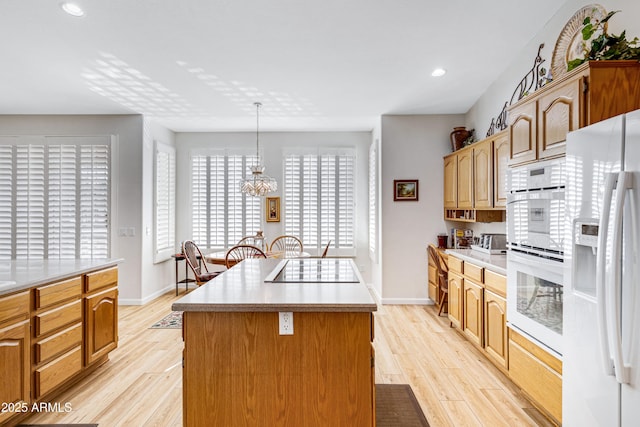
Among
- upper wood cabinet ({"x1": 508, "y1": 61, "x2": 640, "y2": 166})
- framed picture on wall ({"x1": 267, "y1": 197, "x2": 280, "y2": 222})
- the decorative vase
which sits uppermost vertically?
the decorative vase

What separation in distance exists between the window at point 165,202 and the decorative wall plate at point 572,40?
16.5ft

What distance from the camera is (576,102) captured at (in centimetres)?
188

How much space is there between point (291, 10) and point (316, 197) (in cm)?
355

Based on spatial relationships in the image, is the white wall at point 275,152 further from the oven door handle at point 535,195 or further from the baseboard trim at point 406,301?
the oven door handle at point 535,195

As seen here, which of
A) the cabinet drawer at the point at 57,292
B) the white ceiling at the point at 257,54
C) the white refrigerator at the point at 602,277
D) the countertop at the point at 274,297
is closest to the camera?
the white refrigerator at the point at 602,277

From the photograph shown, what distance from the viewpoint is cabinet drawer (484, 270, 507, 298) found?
8.73 feet

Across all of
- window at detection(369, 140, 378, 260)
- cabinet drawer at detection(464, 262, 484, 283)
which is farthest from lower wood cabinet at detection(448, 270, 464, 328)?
window at detection(369, 140, 378, 260)

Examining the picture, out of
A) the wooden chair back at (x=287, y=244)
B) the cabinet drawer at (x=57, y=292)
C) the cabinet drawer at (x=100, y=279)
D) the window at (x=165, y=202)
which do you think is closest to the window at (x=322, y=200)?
the wooden chair back at (x=287, y=244)

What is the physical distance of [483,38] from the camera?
3.00m

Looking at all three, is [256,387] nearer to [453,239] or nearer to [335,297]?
[335,297]

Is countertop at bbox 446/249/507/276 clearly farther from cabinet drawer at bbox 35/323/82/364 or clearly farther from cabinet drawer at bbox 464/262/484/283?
cabinet drawer at bbox 35/323/82/364

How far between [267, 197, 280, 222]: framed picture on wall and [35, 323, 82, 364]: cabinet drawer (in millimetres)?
3530

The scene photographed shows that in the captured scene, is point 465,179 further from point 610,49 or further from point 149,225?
point 149,225

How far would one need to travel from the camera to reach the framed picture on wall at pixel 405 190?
4.80 m
